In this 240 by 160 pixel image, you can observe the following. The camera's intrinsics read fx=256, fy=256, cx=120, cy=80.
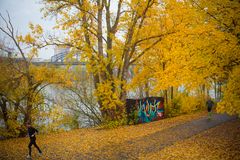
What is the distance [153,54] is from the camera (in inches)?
829

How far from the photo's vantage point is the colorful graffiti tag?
18.0 meters

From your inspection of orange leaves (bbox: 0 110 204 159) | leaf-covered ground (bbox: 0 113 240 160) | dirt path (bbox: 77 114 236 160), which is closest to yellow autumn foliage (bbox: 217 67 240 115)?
leaf-covered ground (bbox: 0 113 240 160)

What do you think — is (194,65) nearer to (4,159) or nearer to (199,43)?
(199,43)

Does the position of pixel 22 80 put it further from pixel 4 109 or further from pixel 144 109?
pixel 144 109

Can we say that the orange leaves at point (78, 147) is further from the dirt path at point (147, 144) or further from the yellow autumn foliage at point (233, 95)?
the yellow autumn foliage at point (233, 95)

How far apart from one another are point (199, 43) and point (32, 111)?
424 inches

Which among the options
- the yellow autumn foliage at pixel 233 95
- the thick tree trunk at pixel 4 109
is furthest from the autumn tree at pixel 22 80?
the yellow autumn foliage at pixel 233 95

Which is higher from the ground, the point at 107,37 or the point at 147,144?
the point at 107,37

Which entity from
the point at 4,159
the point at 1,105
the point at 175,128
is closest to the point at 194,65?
the point at 175,128

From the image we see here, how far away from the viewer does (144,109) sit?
18.8 meters

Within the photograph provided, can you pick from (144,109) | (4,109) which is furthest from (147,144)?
(4,109)

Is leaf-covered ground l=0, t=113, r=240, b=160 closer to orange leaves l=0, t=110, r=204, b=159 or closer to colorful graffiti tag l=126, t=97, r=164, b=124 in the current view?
orange leaves l=0, t=110, r=204, b=159

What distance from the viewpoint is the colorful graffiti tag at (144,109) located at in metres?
18.0

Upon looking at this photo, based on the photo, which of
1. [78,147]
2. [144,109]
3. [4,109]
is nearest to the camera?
[78,147]
